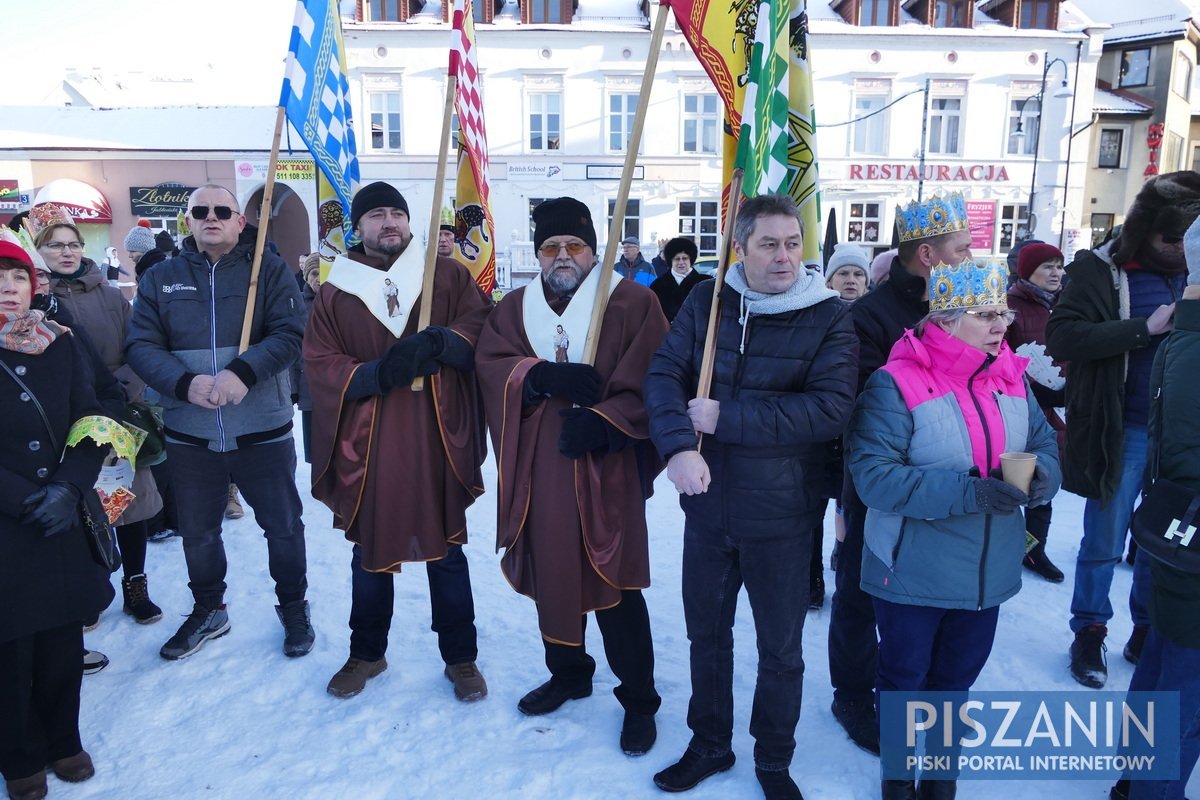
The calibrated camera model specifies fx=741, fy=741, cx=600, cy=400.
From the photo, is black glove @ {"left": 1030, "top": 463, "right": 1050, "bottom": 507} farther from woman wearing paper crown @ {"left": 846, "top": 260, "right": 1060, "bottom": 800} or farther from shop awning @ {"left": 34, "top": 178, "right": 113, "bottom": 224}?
shop awning @ {"left": 34, "top": 178, "right": 113, "bottom": 224}

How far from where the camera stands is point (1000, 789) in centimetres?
256

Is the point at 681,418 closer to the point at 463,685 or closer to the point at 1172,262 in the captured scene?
the point at 463,685

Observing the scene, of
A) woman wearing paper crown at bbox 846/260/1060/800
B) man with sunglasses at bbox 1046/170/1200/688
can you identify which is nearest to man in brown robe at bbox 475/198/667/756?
woman wearing paper crown at bbox 846/260/1060/800

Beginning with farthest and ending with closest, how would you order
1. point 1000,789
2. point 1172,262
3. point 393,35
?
1. point 393,35
2. point 1172,262
3. point 1000,789

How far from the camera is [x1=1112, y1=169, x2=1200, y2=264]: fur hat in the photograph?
2850 mm

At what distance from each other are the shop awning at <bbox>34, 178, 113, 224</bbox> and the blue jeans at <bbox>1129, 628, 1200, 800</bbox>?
2387 centimetres

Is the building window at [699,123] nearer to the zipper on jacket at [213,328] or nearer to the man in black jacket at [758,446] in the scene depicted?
the zipper on jacket at [213,328]

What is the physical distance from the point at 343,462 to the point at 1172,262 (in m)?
3.45

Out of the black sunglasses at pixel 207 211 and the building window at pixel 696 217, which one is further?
the building window at pixel 696 217

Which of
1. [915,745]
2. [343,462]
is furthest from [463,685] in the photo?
[915,745]

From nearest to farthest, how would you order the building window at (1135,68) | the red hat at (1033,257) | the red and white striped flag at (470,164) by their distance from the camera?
the red and white striped flag at (470,164) < the red hat at (1033,257) < the building window at (1135,68)

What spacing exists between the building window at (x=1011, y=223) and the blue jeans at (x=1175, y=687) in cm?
2538

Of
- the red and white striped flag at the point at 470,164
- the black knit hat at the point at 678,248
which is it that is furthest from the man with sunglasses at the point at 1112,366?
the black knit hat at the point at 678,248

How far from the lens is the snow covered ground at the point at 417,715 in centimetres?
260
